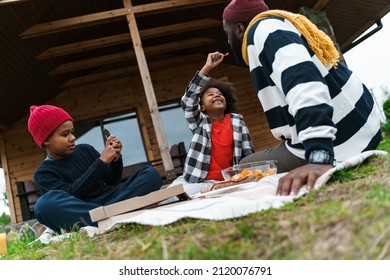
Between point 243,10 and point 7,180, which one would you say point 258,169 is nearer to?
point 243,10

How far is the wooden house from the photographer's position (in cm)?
614

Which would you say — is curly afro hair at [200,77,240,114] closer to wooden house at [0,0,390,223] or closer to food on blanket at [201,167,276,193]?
food on blanket at [201,167,276,193]

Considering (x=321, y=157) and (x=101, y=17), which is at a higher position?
(x=101, y=17)

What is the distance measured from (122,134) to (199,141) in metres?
5.94

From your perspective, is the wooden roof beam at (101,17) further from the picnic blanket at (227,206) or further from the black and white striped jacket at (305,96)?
the picnic blanket at (227,206)

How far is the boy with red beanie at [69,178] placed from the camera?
6.88 ft

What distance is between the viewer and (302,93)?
1.33 metres

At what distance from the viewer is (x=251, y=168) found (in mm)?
2135

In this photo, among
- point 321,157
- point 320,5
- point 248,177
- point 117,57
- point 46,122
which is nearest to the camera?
point 321,157

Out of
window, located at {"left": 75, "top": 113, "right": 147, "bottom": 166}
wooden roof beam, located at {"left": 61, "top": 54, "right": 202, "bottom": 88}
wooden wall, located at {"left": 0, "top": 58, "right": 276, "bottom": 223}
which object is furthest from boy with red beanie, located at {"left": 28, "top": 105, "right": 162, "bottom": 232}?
wooden roof beam, located at {"left": 61, "top": 54, "right": 202, "bottom": 88}

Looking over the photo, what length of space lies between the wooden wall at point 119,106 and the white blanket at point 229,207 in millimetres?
7010

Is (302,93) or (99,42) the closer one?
(302,93)

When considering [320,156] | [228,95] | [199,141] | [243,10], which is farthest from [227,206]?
[228,95]

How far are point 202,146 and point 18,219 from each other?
681 cm
